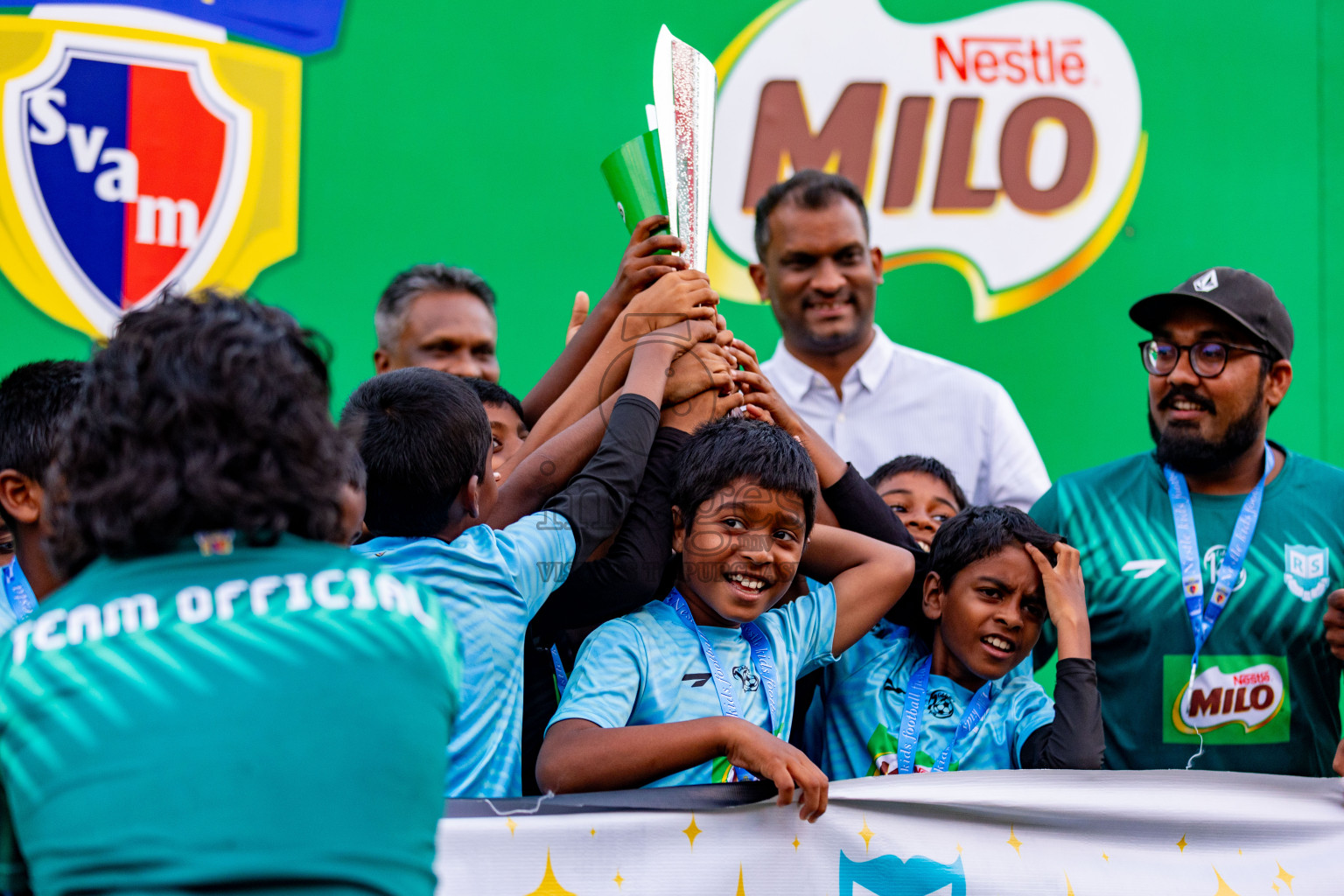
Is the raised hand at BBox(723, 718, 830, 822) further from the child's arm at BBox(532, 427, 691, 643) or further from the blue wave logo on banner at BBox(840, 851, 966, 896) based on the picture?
the child's arm at BBox(532, 427, 691, 643)

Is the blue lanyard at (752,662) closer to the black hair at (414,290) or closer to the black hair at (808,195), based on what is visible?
the black hair at (414,290)

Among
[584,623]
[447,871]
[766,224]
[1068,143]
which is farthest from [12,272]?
[1068,143]

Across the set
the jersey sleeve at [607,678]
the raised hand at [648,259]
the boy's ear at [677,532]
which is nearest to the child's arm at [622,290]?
the raised hand at [648,259]

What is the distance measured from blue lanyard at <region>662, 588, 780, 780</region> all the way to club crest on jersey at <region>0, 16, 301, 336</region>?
258cm

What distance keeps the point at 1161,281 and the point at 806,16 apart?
1717mm

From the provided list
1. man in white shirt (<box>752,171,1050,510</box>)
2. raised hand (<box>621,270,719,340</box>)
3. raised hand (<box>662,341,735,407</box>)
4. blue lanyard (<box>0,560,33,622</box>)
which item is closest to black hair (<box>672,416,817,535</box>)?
raised hand (<box>662,341,735,407</box>)

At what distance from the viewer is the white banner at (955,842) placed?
197 centimetres

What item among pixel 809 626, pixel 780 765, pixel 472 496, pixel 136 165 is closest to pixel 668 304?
pixel 472 496

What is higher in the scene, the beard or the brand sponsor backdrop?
the brand sponsor backdrop

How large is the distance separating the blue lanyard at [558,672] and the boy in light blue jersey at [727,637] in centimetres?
28

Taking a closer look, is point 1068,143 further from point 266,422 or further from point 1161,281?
point 266,422

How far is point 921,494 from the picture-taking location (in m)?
3.11

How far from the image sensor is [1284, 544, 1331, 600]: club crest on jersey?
9.34 feet

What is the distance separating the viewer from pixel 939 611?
2.62 metres
